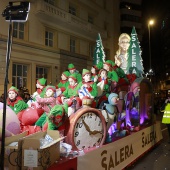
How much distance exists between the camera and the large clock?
3.92 meters

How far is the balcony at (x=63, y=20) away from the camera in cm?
1681

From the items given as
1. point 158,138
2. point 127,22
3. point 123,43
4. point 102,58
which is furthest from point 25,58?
point 127,22

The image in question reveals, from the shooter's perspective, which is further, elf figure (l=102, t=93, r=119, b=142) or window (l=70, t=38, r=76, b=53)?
window (l=70, t=38, r=76, b=53)

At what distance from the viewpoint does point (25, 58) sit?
52.3ft

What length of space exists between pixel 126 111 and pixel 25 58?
11.1 metres

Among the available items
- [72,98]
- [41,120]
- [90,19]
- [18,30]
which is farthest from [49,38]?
[41,120]

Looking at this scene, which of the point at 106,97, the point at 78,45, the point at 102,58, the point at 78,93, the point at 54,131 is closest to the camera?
the point at 54,131

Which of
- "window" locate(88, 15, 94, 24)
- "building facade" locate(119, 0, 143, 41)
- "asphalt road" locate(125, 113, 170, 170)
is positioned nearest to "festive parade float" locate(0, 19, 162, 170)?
"asphalt road" locate(125, 113, 170, 170)

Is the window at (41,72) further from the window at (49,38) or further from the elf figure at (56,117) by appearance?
the elf figure at (56,117)

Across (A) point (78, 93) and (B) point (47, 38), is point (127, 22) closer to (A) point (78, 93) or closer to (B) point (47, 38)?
(B) point (47, 38)

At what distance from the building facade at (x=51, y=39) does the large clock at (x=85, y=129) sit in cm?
1067

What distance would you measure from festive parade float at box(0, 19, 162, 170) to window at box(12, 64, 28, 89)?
837 centimetres

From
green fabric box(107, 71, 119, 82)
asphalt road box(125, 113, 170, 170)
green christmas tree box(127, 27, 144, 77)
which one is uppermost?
green christmas tree box(127, 27, 144, 77)

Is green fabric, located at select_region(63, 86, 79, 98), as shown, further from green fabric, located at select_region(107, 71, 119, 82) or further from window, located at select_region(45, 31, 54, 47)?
window, located at select_region(45, 31, 54, 47)
